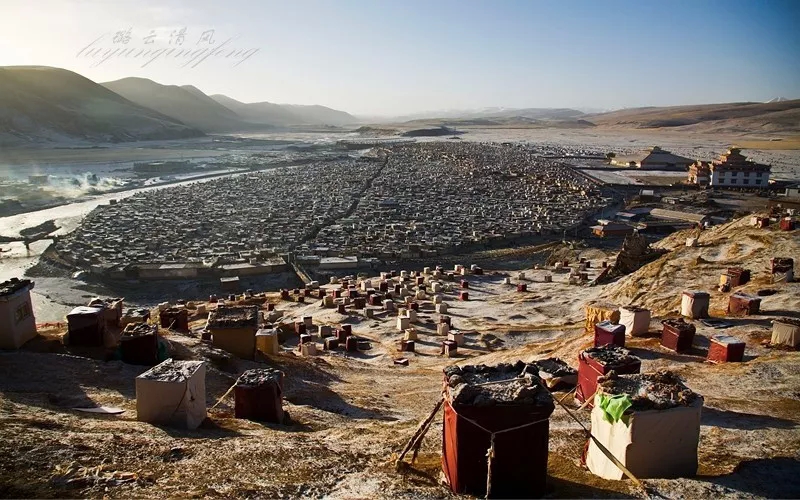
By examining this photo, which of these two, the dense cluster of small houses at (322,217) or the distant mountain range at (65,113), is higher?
the distant mountain range at (65,113)

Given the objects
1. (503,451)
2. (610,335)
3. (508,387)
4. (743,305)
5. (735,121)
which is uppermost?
(735,121)

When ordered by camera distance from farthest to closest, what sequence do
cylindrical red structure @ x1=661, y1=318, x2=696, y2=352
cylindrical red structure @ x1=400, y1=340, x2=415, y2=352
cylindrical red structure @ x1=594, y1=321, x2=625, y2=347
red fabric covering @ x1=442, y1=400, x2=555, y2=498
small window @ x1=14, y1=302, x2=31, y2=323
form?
cylindrical red structure @ x1=400, y1=340, x2=415, y2=352 < cylindrical red structure @ x1=661, y1=318, x2=696, y2=352 < cylindrical red structure @ x1=594, y1=321, x2=625, y2=347 < small window @ x1=14, y1=302, x2=31, y2=323 < red fabric covering @ x1=442, y1=400, x2=555, y2=498

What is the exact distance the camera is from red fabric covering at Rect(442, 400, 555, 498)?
13.8ft

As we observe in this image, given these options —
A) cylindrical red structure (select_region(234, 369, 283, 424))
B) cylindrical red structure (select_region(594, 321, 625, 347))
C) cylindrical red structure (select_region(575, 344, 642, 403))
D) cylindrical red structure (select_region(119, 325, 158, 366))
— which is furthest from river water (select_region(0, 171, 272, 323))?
cylindrical red structure (select_region(575, 344, 642, 403))

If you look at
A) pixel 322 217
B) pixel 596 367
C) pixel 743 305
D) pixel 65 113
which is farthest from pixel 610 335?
pixel 65 113

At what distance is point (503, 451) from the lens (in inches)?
166

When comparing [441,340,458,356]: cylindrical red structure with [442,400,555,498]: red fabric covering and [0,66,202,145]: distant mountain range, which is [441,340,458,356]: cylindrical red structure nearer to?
[442,400,555,498]: red fabric covering

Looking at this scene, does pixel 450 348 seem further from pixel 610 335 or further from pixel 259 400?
pixel 259 400

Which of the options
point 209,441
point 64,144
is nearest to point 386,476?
point 209,441

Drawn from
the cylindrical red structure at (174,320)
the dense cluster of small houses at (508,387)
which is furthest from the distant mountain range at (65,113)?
the dense cluster of small houses at (508,387)

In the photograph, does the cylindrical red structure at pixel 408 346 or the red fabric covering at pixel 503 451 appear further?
the cylindrical red structure at pixel 408 346

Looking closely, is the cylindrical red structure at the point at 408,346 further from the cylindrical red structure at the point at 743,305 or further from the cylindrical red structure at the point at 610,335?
the cylindrical red structure at the point at 743,305

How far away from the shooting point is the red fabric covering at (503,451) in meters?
4.20

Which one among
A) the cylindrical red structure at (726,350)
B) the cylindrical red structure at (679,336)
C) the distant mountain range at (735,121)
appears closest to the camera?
the cylindrical red structure at (726,350)
